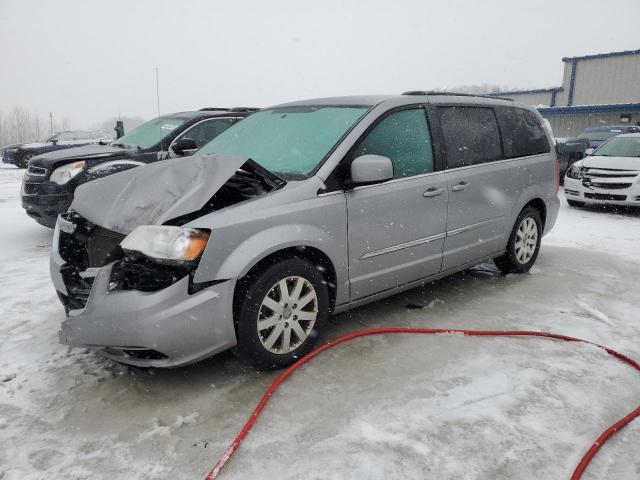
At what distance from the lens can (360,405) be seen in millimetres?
2676

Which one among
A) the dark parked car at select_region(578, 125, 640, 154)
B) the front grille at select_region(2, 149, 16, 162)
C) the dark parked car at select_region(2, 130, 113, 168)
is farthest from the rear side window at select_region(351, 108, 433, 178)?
the front grille at select_region(2, 149, 16, 162)

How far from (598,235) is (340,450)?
601 cm

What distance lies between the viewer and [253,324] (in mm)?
2828

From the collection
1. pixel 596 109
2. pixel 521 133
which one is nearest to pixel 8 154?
pixel 521 133

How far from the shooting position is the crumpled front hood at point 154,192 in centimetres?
280

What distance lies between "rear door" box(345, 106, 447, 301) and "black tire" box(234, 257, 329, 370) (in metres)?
0.35

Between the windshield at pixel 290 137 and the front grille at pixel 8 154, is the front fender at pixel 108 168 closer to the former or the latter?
the windshield at pixel 290 137

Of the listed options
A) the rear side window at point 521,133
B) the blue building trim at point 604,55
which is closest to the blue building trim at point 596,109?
the blue building trim at point 604,55

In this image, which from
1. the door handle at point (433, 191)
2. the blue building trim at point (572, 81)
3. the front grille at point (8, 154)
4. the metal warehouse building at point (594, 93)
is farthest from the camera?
the blue building trim at point (572, 81)

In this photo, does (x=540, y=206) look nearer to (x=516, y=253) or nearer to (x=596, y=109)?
(x=516, y=253)

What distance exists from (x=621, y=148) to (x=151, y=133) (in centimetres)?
842

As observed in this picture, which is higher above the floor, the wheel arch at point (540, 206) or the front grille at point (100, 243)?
the front grille at point (100, 243)

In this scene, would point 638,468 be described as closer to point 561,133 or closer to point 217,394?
point 217,394

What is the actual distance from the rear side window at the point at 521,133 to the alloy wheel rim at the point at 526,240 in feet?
2.22
